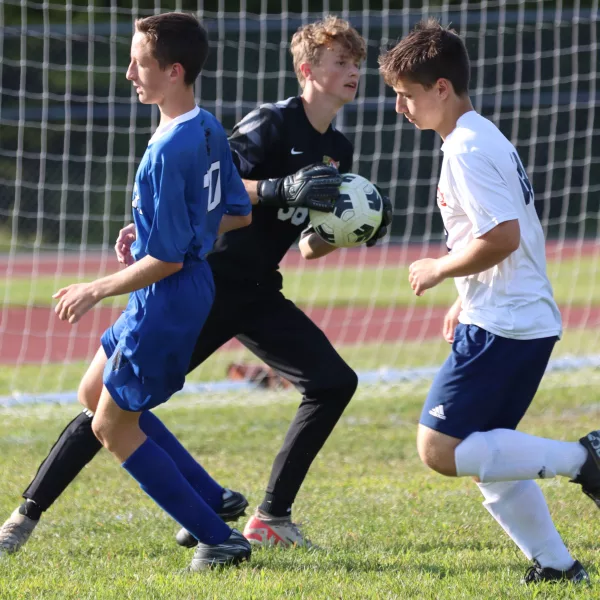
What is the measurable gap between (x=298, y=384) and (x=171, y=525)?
84cm

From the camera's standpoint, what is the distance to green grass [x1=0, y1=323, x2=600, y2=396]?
29.2 ft

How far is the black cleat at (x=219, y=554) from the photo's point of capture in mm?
3799

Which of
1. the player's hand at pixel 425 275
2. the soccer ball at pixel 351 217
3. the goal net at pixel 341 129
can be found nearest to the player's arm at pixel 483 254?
the player's hand at pixel 425 275

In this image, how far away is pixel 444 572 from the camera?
3789 mm

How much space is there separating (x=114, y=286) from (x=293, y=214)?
1203mm

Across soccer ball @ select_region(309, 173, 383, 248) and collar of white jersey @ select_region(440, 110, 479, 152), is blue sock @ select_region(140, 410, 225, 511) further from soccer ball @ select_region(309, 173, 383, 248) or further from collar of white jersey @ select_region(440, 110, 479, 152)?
collar of white jersey @ select_region(440, 110, 479, 152)

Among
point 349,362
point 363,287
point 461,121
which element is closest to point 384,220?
point 461,121

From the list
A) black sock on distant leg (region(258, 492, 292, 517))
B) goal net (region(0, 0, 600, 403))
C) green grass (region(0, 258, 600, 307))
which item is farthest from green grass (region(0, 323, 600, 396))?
black sock on distant leg (region(258, 492, 292, 517))

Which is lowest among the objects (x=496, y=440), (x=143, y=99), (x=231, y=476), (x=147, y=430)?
(x=231, y=476)

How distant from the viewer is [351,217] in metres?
4.08

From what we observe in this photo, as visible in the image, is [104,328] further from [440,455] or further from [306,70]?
[440,455]

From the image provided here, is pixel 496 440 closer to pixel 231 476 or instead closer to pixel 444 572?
pixel 444 572

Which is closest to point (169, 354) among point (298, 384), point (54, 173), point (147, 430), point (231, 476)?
point (147, 430)

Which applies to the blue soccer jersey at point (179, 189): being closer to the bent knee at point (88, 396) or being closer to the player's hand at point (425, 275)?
the bent knee at point (88, 396)
